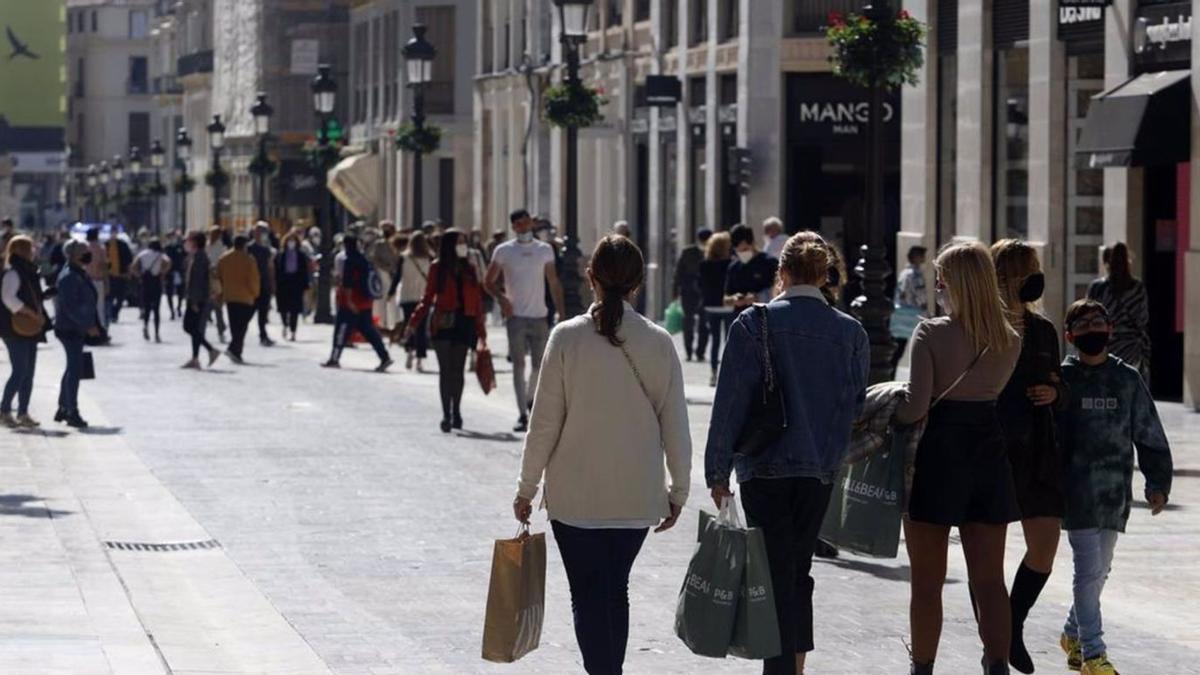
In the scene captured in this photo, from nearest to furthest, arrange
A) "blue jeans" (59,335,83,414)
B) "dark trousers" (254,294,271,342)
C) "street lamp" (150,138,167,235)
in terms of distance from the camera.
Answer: "blue jeans" (59,335,83,414) → "dark trousers" (254,294,271,342) → "street lamp" (150,138,167,235)

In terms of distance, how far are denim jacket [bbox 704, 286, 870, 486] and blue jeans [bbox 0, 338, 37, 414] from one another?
14.8m

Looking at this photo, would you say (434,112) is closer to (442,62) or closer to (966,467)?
(442,62)

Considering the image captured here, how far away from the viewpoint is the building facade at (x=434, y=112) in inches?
2751

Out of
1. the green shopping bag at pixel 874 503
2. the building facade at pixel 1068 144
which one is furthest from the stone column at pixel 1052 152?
the green shopping bag at pixel 874 503

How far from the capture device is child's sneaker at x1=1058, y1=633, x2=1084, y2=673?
10.4 meters

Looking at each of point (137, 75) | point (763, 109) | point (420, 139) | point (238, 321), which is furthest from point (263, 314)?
point (137, 75)

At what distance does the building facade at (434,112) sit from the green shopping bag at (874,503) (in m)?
57.3

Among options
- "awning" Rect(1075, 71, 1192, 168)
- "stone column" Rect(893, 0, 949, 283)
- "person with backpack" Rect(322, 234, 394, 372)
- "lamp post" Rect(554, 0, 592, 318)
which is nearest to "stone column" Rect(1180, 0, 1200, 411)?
"awning" Rect(1075, 71, 1192, 168)

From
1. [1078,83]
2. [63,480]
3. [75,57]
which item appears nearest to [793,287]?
[63,480]

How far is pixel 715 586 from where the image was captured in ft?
29.5

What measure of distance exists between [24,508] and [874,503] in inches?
304

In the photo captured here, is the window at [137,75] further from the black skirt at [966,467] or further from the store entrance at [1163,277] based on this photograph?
the black skirt at [966,467]

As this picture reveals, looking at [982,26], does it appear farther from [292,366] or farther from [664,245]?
[664,245]

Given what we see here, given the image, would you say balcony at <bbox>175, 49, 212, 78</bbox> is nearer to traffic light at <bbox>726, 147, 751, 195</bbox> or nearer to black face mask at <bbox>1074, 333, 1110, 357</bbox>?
traffic light at <bbox>726, 147, 751, 195</bbox>
